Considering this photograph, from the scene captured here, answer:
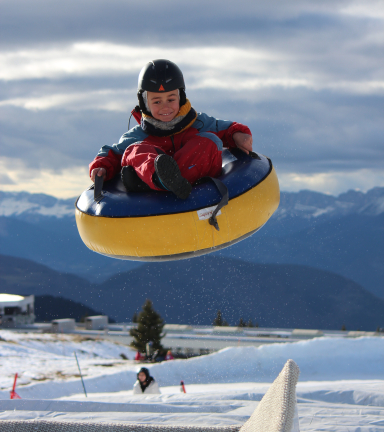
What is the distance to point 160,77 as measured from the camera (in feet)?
12.5

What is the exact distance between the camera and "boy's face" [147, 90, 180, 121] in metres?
3.95

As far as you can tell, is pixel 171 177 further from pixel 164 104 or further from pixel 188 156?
pixel 164 104

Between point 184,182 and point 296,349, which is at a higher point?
point 184,182

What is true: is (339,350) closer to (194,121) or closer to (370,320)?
(194,121)

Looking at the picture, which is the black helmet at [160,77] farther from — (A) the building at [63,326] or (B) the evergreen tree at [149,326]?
(A) the building at [63,326]

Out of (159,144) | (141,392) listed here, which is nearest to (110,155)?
(159,144)

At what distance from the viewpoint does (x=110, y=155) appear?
442 cm

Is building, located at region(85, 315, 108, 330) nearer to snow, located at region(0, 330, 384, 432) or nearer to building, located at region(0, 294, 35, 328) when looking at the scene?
building, located at region(0, 294, 35, 328)

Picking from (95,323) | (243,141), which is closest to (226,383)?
(243,141)

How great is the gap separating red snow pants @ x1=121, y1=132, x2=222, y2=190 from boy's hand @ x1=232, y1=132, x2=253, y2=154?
1.25 ft

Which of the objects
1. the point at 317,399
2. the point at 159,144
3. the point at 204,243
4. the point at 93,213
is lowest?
the point at 317,399

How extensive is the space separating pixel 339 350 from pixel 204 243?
38.9ft

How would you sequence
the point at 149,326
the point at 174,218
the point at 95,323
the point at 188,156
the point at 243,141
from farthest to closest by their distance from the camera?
the point at 95,323 < the point at 149,326 < the point at 243,141 < the point at 188,156 < the point at 174,218

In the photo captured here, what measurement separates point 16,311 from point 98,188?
40018mm
